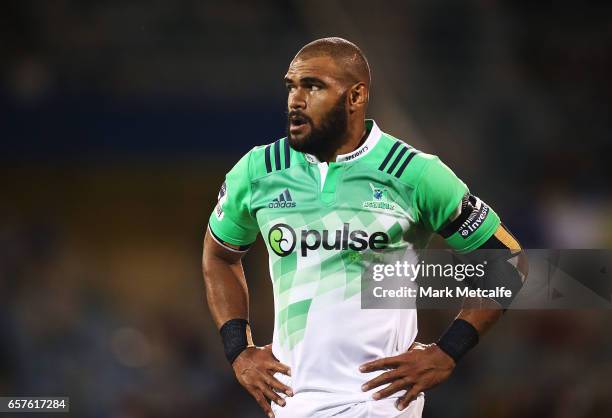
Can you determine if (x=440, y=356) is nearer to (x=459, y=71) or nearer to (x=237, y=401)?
(x=237, y=401)

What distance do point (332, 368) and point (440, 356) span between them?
0.47 meters

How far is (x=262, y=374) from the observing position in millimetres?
4504

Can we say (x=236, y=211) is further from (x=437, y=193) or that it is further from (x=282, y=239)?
(x=437, y=193)

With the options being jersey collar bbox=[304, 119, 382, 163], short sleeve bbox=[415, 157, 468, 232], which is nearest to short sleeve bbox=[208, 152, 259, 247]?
jersey collar bbox=[304, 119, 382, 163]

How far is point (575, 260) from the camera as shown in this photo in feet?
19.1

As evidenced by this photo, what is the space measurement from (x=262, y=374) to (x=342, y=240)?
0.68 metres

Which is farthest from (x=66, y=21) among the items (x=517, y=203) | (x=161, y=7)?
(x=517, y=203)

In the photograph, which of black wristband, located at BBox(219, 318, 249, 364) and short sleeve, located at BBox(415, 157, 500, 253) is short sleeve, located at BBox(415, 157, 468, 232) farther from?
black wristband, located at BBox(219, 318, 249, 364)

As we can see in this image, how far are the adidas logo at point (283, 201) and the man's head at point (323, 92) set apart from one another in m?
0.22

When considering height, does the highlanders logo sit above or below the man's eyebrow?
below

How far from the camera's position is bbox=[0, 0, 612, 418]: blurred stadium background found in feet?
25.6

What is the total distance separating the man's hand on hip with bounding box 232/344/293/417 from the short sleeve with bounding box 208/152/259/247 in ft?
1.77

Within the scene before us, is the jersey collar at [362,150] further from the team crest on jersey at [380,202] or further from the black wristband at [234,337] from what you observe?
the black wristband at [234,337]

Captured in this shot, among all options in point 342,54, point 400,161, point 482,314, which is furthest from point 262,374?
point 342,54
